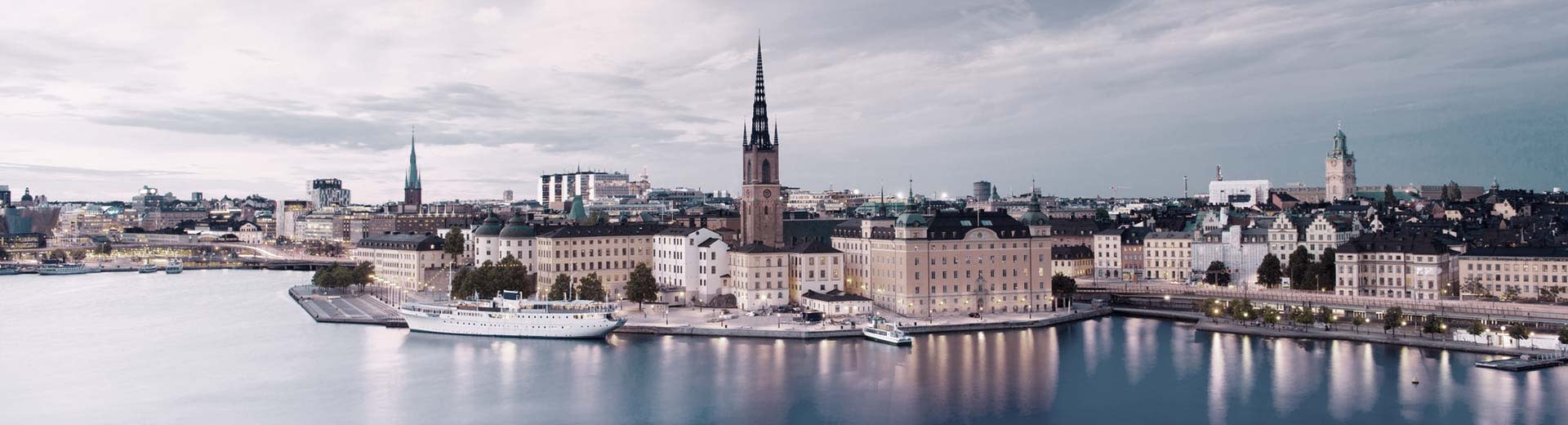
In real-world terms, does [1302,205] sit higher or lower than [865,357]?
higher

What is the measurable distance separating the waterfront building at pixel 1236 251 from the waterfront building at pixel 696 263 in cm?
2691

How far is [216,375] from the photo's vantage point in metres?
39.3

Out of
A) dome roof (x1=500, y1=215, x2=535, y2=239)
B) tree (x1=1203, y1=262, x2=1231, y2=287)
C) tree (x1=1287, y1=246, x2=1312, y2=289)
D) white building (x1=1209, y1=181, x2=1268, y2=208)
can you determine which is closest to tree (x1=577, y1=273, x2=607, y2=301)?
dome roof (x1=500, y1=215, x2=535, y2=239)

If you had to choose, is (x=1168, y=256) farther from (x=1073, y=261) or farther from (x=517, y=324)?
(x=517, y=324)

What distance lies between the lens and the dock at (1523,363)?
123 feet

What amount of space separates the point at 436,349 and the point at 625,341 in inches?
270

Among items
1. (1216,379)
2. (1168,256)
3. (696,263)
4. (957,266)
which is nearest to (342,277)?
(696,263)

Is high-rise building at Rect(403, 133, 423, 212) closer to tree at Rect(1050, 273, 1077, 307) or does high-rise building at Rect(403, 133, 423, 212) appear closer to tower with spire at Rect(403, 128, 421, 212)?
tower with spire at Rect(403, 128, 421, 212)

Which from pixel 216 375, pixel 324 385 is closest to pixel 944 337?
pixel 324 385

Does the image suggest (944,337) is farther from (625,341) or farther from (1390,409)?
(1390,409)

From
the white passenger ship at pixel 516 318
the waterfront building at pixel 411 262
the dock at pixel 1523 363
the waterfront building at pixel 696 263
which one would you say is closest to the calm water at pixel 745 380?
the dock at pixel 1523 363

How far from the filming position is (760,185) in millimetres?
64625

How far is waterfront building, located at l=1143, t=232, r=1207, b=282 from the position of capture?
2709 inches

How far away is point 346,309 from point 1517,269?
52652 millimetres
